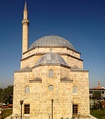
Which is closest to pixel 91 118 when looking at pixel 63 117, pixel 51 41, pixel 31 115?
pixel 63 117

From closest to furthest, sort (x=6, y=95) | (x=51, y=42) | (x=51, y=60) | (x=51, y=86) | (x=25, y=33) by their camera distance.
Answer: (x=51, y=86) → (x=51, y=60) → (x=51, y=42) → (x=25, y=33) → (x=6, y=95)

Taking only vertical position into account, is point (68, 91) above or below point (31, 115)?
above

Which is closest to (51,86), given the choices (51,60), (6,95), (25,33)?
(51,60)

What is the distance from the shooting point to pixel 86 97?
68.0ft

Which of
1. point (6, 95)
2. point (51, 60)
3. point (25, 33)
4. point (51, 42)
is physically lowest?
point (6, 95)

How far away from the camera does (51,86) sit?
18547mm

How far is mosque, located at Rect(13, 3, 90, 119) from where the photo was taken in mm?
18234

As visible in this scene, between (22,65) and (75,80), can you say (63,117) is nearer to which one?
(75,80)

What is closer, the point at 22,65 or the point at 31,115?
the point at 31,115

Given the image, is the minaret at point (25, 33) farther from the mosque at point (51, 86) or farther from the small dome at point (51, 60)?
the small dome at point (51, 60)

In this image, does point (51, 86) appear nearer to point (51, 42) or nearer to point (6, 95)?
point (51, 42)

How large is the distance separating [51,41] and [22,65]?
4.40m

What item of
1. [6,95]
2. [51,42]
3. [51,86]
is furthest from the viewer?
[6,95]

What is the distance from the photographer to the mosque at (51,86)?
18234mm
